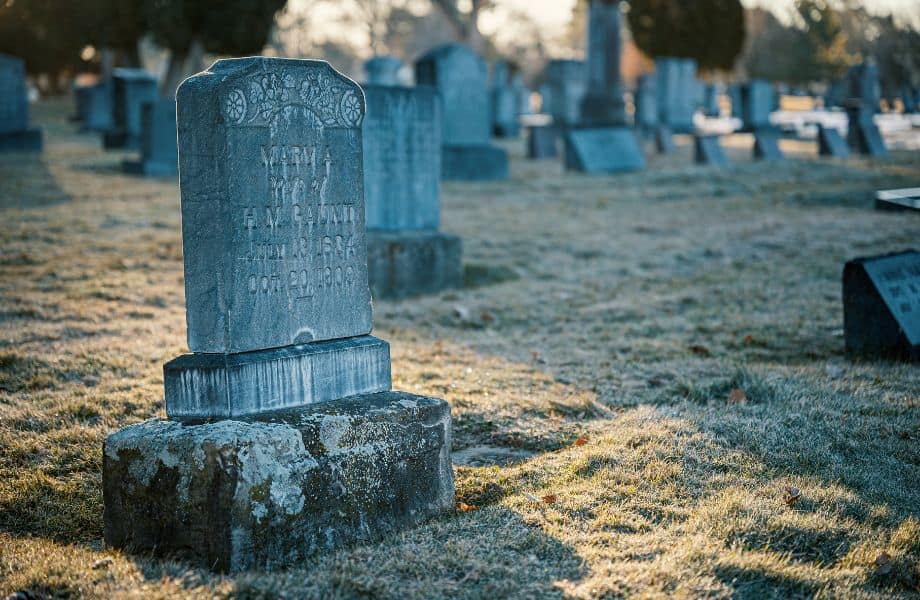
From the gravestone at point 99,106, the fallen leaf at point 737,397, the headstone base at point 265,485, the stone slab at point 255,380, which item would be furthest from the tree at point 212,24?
the headstone base at point 265,485

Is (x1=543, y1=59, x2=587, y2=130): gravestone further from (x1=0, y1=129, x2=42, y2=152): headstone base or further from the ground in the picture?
the ground

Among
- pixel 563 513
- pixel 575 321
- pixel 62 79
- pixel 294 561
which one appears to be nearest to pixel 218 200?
pixel 294 561

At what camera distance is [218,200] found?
3711 mm

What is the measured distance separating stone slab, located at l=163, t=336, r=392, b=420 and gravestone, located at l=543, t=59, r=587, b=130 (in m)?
23.4

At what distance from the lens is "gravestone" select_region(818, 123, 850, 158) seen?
21028mm

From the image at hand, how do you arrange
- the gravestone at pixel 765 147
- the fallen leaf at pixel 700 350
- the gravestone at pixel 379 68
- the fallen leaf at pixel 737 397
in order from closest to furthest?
the fallen leaf at pixel 737 397, the fallen leaf at pixel 700 350, the gravestone at pixel 379 68, the gravestone at pixel 765 147

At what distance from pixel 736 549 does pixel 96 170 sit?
16.5 metres

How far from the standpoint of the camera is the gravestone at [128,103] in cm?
2184

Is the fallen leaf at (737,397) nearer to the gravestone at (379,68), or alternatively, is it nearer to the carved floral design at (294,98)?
the carved floral design at (294,98)

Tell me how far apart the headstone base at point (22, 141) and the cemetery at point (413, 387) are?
28.9ft

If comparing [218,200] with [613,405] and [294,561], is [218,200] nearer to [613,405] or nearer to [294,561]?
[294,561]

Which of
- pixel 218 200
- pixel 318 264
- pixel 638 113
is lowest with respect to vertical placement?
pixel 318 264

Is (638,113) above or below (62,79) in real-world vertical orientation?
below

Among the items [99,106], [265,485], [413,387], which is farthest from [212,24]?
[265,485]
